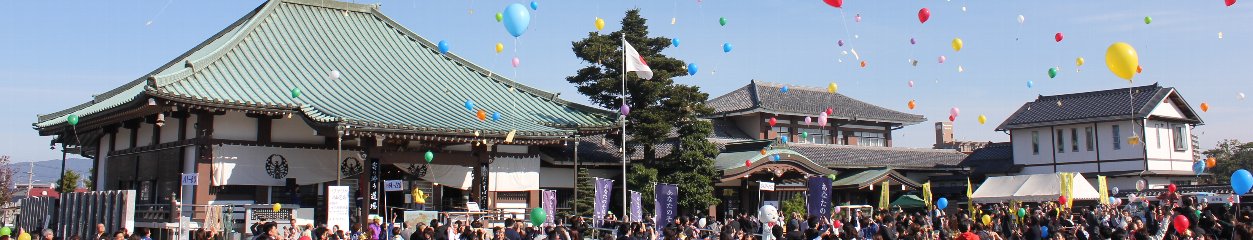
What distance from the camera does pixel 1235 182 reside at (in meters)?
16.0

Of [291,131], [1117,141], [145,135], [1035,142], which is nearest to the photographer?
[291,131]

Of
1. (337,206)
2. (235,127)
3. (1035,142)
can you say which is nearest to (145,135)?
(235,127)

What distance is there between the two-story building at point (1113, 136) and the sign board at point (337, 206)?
25.3 m

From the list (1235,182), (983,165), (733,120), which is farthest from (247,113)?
(983,165)

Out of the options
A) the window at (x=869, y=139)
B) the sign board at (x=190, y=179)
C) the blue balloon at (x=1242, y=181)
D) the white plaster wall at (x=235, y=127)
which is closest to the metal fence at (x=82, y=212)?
the sign board at (x=190, y=179)

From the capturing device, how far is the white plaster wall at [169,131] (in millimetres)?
A: 20500

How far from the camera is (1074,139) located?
35.0 metres

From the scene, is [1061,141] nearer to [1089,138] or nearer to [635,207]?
[1089,138]

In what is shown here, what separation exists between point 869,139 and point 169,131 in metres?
25.2

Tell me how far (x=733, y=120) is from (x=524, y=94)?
12.8m

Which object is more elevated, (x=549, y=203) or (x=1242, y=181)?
(x=1242, y=181)

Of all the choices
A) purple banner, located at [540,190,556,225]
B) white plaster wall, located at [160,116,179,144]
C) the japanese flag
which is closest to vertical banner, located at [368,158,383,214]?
purple banner, located at [540,190,556,225]

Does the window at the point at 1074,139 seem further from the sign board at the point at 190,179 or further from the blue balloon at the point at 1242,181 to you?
the sign board at the point at 190,179

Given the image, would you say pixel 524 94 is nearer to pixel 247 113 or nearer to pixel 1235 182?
pixel 247 113
